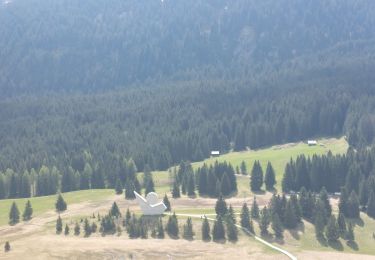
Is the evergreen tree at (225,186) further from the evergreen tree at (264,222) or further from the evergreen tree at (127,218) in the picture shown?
the evergreen tree at (127,218)

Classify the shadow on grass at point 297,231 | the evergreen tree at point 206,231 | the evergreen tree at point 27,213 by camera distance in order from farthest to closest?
the evergreen tree at point 27,213
the shadow on grass at point 297,231
the evergreen tree at point 206,231

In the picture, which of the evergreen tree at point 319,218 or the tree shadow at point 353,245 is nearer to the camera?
the tree shadow at point 353,245

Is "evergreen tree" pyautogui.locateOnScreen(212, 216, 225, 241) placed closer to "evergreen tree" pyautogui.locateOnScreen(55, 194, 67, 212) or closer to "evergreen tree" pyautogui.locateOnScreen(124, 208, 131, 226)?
"evergreen tree" pyautogui.locateOnScreen(124, 208, 131, 226)

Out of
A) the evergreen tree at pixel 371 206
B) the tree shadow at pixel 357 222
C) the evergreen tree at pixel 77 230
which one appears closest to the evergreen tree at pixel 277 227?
the tree shadow at pixel 357 222

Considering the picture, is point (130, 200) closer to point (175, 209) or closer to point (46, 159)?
point (175, 209)

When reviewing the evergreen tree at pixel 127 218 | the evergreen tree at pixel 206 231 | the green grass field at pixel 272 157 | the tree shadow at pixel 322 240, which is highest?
the green grass field at pixel 272 157
